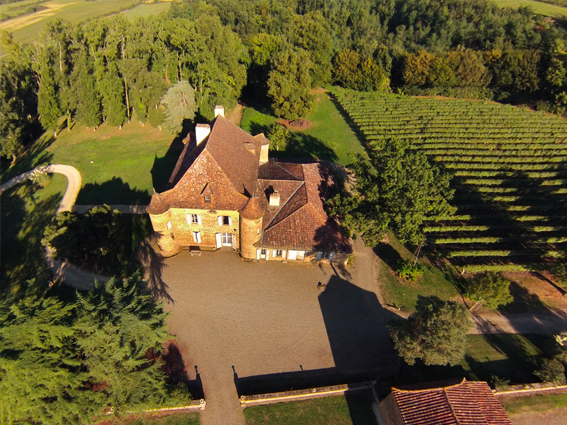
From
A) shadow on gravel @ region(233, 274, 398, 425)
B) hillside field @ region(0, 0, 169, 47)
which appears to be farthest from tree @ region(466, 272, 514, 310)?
hillside field @ region(0, 0, 169, 47)

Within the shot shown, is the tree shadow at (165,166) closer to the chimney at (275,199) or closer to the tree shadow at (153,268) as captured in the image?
the tree shadow at (153,268)

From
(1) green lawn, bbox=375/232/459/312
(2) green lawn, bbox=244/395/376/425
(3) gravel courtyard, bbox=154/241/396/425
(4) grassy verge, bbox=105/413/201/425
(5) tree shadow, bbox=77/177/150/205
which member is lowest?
(4) grassy verge, bbox=105/413/201/425

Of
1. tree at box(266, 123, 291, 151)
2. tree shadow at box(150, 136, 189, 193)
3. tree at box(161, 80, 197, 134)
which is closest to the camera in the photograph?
tree shadow at box(150, 136, 189, 193)

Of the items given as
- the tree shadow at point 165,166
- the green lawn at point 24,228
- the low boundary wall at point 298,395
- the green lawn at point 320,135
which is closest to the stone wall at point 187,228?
the tree shadow at point 165,166

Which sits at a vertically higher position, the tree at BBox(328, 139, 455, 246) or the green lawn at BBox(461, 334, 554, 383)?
the tree at BBox(328, 139, 455, 246)

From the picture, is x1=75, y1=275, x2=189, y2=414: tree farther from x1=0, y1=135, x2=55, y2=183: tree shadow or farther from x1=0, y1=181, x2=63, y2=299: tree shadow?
x1=0, y1=135, x2=55, y2=183: tree shadow
